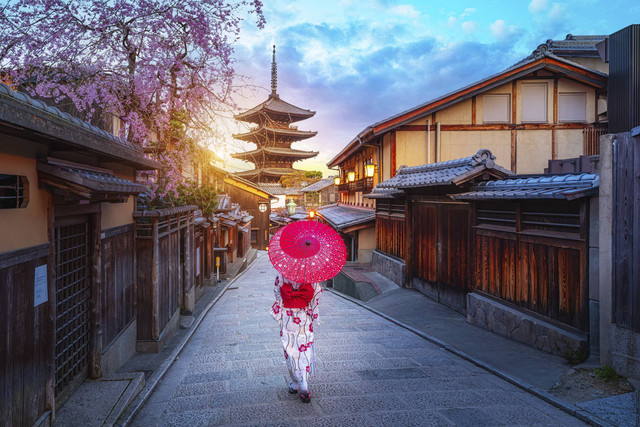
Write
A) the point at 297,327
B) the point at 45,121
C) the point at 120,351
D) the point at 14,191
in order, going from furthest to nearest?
the point at 120,351 → the point at 297,327 → the point at 14,191 → the point at 45,121

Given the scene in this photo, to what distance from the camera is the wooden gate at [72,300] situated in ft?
15.3

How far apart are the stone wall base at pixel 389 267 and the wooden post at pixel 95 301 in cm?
943

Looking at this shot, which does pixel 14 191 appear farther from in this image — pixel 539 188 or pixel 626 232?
pixel 539 188

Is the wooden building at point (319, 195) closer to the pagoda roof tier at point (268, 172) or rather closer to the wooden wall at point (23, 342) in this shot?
the pagoda roof tier at point (268, 172)

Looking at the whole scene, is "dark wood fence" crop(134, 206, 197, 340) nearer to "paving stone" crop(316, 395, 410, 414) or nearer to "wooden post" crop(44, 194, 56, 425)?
"wooden post" crop(44, 194, 56, 425)

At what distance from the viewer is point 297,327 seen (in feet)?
17.0

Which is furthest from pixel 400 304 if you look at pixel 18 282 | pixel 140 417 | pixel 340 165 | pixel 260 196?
pixel 260 196

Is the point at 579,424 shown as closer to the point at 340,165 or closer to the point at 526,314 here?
the point at 526,314

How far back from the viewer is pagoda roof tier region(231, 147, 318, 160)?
45.1 meters

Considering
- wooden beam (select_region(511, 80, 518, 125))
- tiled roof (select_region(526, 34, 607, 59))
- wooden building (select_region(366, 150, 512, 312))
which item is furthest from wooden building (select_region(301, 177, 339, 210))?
wooden building (select_region(366, 150, 512, 312))

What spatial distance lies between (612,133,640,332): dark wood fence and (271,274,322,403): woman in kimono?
4079 mm

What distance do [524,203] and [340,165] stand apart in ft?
75.8

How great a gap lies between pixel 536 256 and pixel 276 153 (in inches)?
1592

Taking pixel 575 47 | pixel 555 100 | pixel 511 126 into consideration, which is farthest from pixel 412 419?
pixel 575 47
